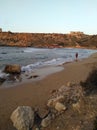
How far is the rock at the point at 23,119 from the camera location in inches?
245

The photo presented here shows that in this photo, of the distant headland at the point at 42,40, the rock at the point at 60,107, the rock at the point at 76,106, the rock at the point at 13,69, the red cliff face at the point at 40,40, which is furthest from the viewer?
the red cliff face at the point at 40,40

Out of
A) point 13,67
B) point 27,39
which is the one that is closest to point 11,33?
point 27,39

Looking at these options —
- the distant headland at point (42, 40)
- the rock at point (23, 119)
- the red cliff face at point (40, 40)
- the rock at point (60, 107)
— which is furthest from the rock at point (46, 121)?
the red cliff face at point (40, 40)

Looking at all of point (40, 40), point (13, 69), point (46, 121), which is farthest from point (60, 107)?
point (40, 40)

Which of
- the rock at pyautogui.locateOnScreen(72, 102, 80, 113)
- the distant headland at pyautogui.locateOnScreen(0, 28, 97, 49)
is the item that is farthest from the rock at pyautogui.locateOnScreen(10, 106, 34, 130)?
the distant headland at pyautogui.locateOnScreen(0, 28, 97, 49)

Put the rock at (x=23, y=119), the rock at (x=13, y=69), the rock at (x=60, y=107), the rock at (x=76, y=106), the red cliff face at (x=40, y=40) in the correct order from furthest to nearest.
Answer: the red cliff face at (x=40, y=40) → the rock at (x=13, y=69) → the rock at (x=60, y=107) → the rock at (x=76, y=106) → the rock at (x=23, y=119)

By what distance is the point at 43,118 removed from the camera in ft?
22.2

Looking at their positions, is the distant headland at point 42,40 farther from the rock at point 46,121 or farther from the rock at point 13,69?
the rock at point 46,121

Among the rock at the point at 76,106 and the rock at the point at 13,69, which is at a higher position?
the rock at the point at 76,106

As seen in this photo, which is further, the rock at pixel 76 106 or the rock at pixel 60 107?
the rock at pixel 60 107

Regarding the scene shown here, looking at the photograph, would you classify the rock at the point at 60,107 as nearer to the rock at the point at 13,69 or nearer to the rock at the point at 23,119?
the rock at the point at 23,119

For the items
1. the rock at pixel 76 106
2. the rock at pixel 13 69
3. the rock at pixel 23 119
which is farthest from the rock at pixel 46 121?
the rock at pixel 13 69

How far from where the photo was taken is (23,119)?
6.31 m

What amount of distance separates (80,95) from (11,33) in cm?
14798
